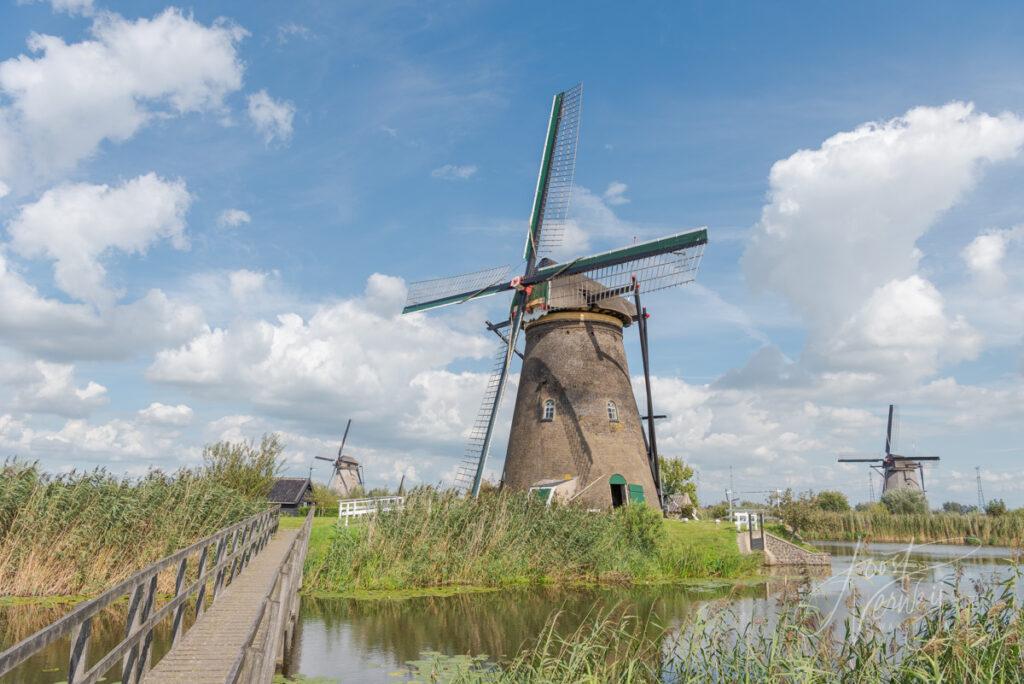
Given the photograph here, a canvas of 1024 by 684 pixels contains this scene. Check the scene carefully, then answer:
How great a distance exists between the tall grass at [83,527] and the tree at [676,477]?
28.8 m

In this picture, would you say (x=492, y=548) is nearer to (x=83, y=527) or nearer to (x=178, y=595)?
(x=83, y=527)

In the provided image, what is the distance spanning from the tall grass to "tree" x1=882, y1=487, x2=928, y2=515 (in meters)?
43.8

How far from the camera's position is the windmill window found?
22.4 meters

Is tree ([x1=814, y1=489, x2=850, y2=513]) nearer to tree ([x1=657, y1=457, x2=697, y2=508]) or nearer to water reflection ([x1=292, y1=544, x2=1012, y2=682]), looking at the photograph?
tree ([x1=657, y1=457, x2=697, y2=508])

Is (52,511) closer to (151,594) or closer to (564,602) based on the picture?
(151,594)

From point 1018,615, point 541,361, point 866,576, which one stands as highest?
point 541,361

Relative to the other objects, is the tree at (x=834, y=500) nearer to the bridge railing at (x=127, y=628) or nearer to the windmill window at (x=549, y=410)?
the windmill window at (x=549, y=410)

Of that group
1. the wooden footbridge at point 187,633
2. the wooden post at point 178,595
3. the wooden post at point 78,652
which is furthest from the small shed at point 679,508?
the wooden post at point 78,652

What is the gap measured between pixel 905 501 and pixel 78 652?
Answer: 165 feet

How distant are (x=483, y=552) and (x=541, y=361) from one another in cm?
834

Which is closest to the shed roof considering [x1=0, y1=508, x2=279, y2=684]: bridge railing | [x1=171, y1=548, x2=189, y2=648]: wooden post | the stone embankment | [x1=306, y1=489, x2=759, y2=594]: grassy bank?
[x1=306, y1=489, x2=759, y2=594]: grassy bank

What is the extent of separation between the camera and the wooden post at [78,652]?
373 centimetres

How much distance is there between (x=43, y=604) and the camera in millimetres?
11203

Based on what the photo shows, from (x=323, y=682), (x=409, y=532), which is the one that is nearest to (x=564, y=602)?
(x=409, y=532)
